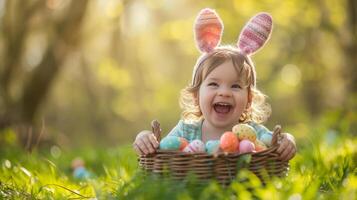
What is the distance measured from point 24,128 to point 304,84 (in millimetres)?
10149

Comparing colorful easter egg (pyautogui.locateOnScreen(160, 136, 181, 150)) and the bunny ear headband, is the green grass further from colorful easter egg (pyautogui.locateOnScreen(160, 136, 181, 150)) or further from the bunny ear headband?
the bunny ear headband

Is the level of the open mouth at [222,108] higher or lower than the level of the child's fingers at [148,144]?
higher

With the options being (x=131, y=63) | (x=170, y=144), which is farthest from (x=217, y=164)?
(x=131, y=63)

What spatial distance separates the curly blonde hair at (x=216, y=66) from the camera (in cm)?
348

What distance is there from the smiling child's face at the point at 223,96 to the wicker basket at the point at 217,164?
1.59 feet

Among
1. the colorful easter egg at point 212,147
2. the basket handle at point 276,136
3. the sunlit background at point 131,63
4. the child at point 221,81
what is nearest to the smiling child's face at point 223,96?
the child at point 221,81

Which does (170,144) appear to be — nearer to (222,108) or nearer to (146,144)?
(146,144)

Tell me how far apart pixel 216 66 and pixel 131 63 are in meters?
15.0

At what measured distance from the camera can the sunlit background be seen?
9.92m

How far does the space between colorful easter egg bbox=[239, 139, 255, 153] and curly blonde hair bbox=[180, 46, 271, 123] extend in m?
0.49

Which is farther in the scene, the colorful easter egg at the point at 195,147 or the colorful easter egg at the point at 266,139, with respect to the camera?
the colorful easter egg at the point at 266,139

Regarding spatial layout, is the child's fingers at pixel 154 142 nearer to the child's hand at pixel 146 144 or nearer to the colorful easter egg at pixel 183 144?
the child's hand at pixel 146 144

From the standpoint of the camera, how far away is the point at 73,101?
2053 cm

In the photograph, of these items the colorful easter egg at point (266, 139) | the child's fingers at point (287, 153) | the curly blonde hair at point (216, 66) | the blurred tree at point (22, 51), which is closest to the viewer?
the child's fingers at point (287, 153)
